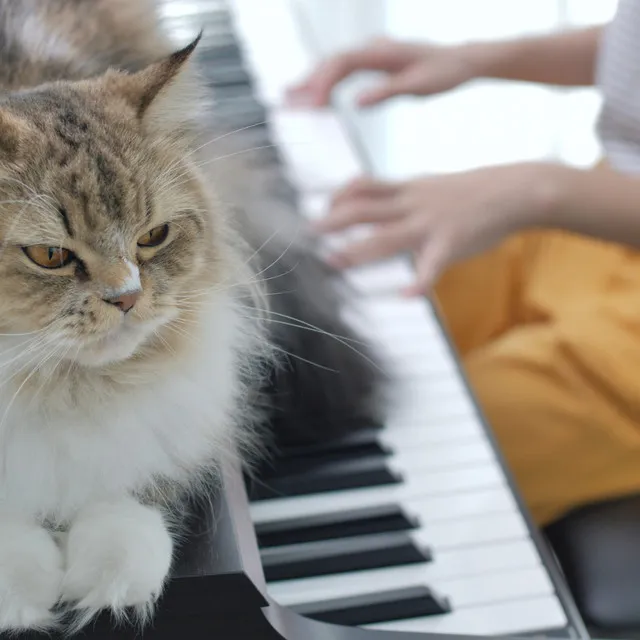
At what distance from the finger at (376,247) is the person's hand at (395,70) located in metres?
0.28

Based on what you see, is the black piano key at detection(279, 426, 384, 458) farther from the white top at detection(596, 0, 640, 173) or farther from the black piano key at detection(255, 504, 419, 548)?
the white top at detection(596, 0, 640, 173)

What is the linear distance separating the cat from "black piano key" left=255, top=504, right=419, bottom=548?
0.21 ft

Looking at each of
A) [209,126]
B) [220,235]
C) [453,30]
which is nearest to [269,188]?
[209,126]

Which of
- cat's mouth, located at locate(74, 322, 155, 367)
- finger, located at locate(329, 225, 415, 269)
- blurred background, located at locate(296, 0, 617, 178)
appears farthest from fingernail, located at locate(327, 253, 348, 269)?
blurred background, located at locate(296, 0, 617, 178)

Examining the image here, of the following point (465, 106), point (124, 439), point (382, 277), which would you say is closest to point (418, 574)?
point (124, 439)

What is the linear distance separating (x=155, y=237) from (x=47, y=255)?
78mm

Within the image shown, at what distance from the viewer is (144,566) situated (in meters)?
0.51

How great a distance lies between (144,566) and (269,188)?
497 mm

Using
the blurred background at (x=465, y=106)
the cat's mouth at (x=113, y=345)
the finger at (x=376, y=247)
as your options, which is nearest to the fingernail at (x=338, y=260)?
the finger at (x=376, y=247)

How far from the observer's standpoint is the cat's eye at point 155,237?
564 millimetres

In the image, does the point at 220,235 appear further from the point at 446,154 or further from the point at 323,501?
the point at 446,154

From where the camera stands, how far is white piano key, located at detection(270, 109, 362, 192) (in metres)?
1.07

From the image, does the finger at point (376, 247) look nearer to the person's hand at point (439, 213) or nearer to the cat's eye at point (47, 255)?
the person's hand at point (439, 213)

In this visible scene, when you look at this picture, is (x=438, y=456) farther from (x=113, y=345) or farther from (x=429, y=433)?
(x=113, y=345)
